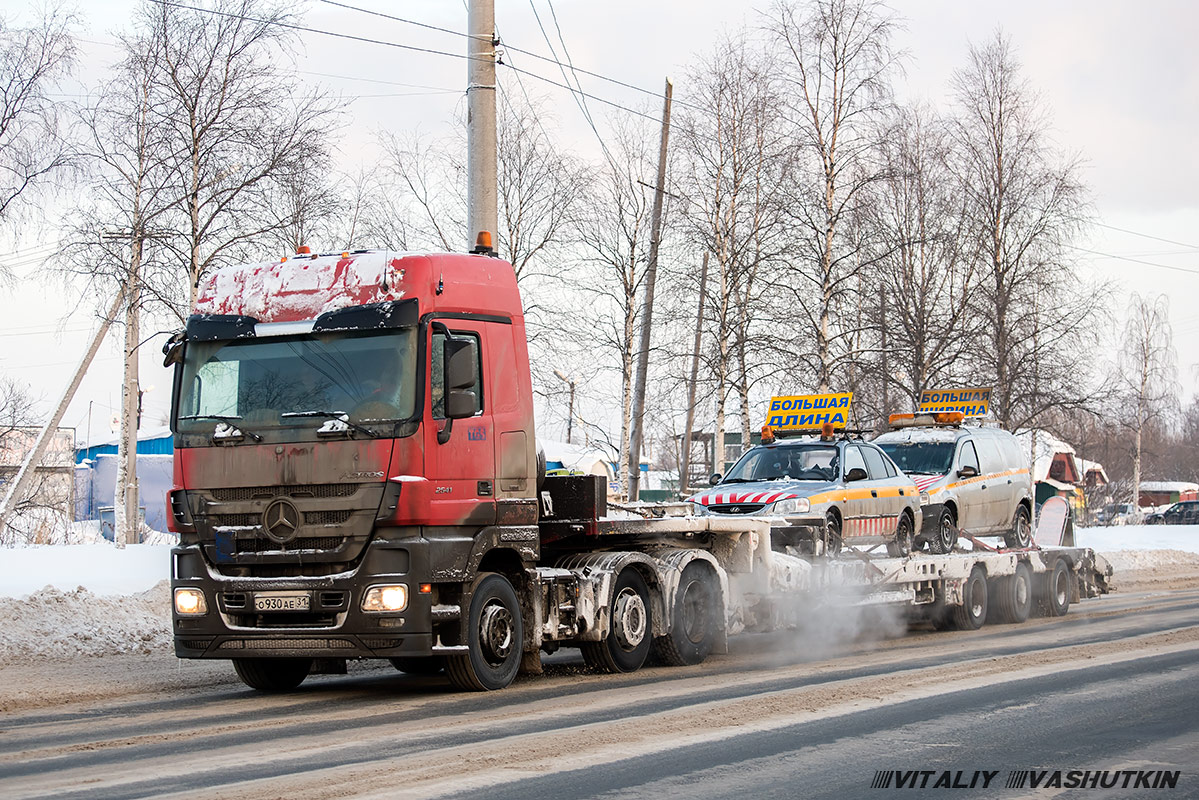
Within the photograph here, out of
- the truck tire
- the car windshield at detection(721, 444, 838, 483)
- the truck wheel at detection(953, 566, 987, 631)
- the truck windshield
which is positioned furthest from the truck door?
the truck tire

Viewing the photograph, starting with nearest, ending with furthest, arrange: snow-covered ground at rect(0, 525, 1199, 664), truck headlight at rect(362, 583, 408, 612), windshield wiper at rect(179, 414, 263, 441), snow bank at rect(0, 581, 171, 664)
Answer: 1. truck headlight at rect(362, 583, 408, 612)
2. windshield wiper at rect(179, 414, 263, 441)
3. snow bank at rect(0, 581, 171, 664)
4. snow-covered ground at rect(0, 525, 1199, 664)

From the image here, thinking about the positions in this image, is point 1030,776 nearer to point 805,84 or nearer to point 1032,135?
point 805,84

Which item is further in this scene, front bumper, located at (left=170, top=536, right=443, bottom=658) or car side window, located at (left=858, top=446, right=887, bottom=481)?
car side window, located at (left=858, top=446, right=887, bottom=481)

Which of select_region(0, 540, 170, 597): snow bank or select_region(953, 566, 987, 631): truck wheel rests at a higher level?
select_region(0, 540, 170, 597): snow bank

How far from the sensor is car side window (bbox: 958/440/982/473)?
61.7 feet

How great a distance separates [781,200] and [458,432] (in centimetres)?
2347

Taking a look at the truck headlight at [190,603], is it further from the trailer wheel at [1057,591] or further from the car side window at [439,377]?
the trailer wheel at [1057,591]

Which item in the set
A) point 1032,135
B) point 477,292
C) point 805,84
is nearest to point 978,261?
point 1032,135

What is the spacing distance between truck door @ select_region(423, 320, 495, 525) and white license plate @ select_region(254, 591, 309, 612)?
113cm

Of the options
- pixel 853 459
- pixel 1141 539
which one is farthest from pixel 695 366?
pixel 853 459

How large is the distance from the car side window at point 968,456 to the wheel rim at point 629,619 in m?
8.54

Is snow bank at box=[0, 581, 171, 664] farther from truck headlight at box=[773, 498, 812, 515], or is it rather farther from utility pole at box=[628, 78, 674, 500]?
utility pole at box=[628, 78, 674, 500]

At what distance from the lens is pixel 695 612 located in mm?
12648

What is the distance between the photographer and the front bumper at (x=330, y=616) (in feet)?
31.0
